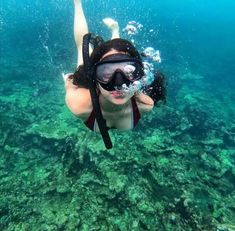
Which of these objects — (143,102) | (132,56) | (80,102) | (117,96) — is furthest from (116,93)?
(143,102)

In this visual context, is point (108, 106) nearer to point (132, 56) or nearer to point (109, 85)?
point (109, 85)

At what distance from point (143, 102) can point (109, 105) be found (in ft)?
1.87

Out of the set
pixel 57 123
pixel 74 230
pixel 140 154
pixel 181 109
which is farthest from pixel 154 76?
pixel 181 109

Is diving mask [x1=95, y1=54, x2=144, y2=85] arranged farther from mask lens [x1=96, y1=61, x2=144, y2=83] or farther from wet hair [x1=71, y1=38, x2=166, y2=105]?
wet hair [x1=71, y1=38, x2=166, y2=105]

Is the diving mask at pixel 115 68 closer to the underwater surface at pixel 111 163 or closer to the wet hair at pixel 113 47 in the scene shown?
the wet hair at pixel 113 47

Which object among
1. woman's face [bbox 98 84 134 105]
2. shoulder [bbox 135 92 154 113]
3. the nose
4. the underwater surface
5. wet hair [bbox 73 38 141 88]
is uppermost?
wet hair [bbox 73 38 141 88]

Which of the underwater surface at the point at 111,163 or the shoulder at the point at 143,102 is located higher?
the shoulder at the point at 143,102

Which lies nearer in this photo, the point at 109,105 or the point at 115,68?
the point at 115,68

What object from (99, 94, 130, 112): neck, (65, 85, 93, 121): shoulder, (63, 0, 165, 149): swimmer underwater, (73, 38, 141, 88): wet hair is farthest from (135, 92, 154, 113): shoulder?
(73, 38, 141, 88): wet hair

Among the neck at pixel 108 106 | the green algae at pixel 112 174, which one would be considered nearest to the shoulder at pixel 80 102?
the neck at pixel 108 106

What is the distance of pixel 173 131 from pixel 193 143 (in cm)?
84

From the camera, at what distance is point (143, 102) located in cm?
375

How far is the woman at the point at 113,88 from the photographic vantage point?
2832mm

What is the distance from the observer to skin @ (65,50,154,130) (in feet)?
10.0
